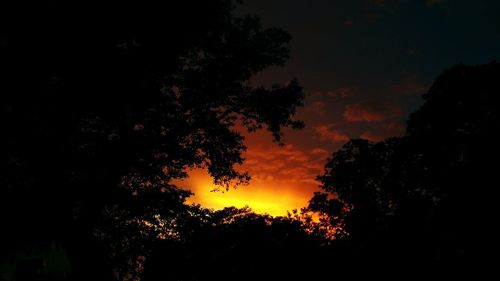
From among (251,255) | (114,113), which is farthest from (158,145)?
(251,255)

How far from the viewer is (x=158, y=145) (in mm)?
16328

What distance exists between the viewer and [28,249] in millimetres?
2861

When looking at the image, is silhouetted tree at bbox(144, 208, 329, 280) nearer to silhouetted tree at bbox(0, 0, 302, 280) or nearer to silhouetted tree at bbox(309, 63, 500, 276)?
silhouetted tree at bbox(309, 63, 500, 276)

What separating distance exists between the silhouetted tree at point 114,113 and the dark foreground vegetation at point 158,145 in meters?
0.04

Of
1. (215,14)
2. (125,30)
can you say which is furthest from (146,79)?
(215,14)

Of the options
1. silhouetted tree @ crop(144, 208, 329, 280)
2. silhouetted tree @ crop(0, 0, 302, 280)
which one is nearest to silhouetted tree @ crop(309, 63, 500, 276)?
silhouetted tree @ crop(144, 208, 329, 280)

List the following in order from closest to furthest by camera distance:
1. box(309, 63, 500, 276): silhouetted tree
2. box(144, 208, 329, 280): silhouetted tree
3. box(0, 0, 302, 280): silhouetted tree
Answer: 1. box(0, 0, 302, 280): silhouetted tree
2. box(309, 63, 500, 276): silhouetted tree
3. box(144, 208, 329, 280): silhouetted tree

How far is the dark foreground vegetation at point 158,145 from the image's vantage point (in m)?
7.72

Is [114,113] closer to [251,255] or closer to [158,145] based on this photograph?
[158,145]

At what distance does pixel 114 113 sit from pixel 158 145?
462cm

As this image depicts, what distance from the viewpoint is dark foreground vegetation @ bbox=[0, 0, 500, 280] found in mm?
7723

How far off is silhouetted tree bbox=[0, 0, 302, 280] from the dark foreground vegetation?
0.14 feet

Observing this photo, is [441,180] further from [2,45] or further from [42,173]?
[2,45]

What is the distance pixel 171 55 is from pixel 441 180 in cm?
2021
